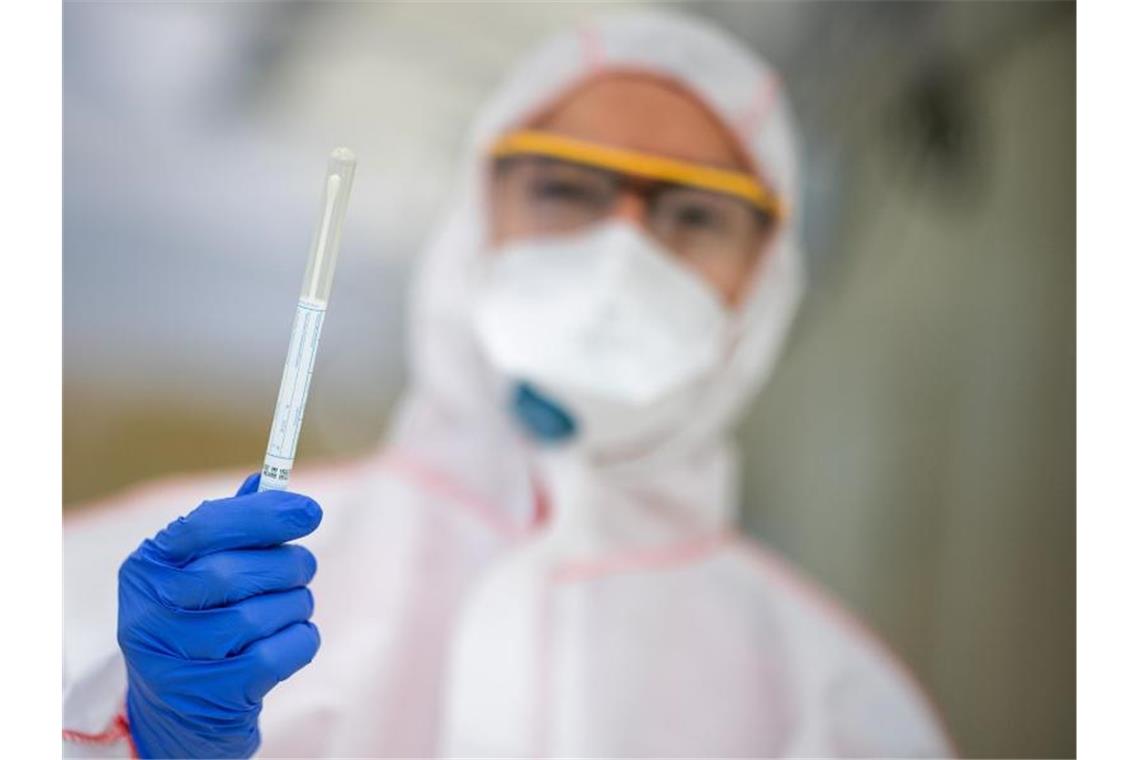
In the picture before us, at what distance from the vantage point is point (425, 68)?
1.25m

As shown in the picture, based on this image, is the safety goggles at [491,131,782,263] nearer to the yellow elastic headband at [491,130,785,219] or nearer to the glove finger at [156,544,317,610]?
the yellow elastic headband at [491,130,785,219]

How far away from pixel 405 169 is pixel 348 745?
28.0 inches

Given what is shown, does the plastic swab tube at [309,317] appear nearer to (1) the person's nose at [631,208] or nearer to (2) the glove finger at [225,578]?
(2) the glove finger at [225,578]

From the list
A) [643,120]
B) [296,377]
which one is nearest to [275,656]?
[296,377]

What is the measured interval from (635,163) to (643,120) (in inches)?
2.9

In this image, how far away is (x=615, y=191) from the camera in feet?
3.36

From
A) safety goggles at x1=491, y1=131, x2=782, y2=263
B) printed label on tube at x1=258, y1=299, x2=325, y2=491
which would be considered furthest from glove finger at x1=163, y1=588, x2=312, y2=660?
safety goggles at x1=491, y1=131, x2=782, y2=263

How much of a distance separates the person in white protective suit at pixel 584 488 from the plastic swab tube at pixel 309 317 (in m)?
0.30

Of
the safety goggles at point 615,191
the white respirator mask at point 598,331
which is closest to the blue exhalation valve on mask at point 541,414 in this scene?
the white respirator mask at point 598,331

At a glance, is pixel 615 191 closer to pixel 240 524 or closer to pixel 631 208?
pixel 631 208

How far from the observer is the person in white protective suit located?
35.6 inches

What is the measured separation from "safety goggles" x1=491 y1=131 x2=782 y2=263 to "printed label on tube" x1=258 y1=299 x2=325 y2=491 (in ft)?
1.48

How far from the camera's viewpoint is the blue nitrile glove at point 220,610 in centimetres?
64
